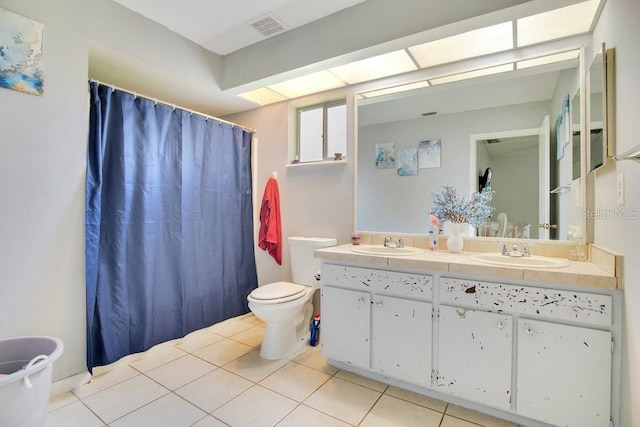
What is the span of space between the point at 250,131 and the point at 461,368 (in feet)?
8.86

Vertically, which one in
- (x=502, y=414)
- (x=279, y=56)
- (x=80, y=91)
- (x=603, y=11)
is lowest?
(x=502, y=414)

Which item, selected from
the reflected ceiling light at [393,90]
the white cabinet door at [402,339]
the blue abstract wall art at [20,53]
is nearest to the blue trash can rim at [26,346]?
the blue abstract wall art at [20,53]

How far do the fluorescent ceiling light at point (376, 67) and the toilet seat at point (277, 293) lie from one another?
5.65 ft

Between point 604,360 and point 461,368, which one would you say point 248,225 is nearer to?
point 461,368

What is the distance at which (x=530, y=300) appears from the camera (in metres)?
1.37

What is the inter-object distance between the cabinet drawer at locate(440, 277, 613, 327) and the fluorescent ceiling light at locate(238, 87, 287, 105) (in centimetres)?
217

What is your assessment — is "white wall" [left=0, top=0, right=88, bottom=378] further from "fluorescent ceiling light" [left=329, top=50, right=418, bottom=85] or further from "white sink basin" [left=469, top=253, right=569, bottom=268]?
"white sink basin" [left=469, top=253, right=569, bottom=268]

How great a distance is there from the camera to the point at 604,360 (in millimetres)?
1232

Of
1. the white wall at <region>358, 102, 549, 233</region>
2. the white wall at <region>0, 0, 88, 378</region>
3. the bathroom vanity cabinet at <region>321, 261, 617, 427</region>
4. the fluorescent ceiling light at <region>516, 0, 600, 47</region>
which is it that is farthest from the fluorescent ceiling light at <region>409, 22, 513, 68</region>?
the white wall at <region>0, 0, 88, 378</region>

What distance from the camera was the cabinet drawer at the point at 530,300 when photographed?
1.24 m

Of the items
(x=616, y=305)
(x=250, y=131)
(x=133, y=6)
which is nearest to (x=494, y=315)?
(x=616, y=305)

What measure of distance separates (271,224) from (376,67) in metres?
1.61

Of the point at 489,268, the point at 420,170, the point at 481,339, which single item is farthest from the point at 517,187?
the point at 481,339

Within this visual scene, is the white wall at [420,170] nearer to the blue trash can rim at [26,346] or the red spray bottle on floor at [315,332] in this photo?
the red spray bottle on floor at [315,332]
